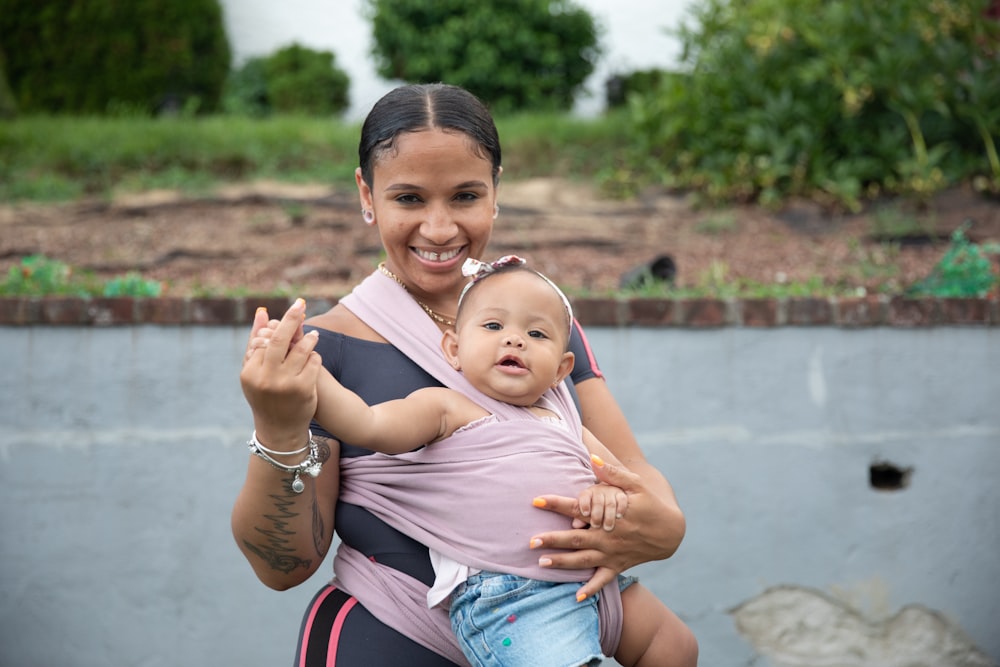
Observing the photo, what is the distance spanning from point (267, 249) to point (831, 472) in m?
3.31

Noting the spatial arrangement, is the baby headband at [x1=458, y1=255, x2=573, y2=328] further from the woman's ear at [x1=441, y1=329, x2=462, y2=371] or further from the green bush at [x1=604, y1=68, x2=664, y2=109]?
the green bush at [x1=604, y1=68, x2=664, y2=109]

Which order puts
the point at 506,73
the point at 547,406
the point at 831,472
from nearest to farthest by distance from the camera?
1. the point at 547,406
2. the point at 831,472
3. the point at 506,73

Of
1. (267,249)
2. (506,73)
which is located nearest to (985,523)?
(267,249)

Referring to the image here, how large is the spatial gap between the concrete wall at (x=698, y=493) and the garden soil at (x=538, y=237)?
2.80 ft

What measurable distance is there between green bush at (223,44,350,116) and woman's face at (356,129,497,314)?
8.99 m

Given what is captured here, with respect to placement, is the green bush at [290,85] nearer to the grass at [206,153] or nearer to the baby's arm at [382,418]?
the grass at [206,153]

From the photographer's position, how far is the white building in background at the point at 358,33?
1055 centimetres

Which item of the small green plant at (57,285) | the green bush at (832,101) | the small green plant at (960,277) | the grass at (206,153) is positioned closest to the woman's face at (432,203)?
the small green plant at (57,285)

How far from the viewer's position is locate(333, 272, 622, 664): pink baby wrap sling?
1.68m

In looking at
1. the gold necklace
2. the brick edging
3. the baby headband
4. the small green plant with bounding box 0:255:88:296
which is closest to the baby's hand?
the baby headband

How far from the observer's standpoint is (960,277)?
4.38 m

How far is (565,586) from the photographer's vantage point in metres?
1.70

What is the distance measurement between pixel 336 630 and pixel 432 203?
774 mm

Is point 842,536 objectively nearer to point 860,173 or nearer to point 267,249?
point 860,173
